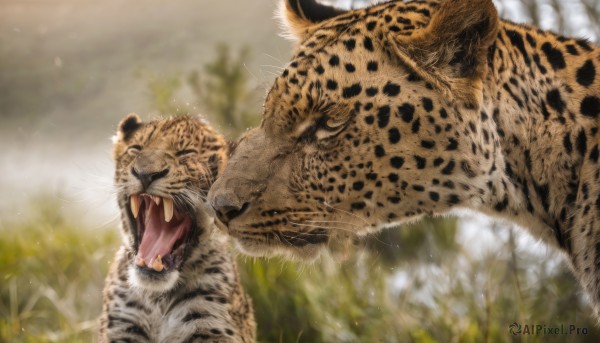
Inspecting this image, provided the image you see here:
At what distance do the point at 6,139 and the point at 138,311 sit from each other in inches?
99.3

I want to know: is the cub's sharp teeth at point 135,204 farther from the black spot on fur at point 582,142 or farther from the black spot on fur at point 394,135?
the black spot on fur at point 582,142

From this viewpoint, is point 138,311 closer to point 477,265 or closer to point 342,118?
point 342,118

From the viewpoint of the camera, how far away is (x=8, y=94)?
621 cm

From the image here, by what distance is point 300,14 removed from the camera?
11.8ft

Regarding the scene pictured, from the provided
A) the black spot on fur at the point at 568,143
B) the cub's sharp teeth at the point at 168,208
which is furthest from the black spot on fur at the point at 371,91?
the cub's sharp teeth at the point at 168,208

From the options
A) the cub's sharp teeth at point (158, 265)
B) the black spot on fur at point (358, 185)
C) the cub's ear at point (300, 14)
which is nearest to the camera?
the black spot on fur at point (358, 185)

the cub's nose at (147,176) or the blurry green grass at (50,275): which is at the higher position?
the cub's nose at (147,176)

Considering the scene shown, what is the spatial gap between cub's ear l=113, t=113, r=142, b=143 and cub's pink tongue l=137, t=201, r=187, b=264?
417 millimetres

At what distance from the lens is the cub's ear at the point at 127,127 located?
13.8 ft

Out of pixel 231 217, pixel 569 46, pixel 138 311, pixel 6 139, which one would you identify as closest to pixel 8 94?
pixel 6 139

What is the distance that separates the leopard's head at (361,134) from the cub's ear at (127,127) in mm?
1242

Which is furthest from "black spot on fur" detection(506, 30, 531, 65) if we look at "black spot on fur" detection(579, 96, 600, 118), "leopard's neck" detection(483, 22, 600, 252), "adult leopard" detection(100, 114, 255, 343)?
"adult leopard" detection(100, 114, 255, 343)

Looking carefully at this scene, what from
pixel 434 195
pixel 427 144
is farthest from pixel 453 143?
pixel 434 195

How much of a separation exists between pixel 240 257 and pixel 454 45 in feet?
9.00
